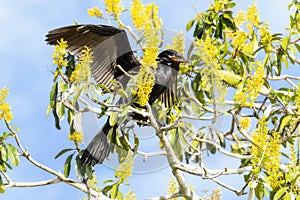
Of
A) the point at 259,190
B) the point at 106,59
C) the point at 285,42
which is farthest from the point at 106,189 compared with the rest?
the point at 285,42

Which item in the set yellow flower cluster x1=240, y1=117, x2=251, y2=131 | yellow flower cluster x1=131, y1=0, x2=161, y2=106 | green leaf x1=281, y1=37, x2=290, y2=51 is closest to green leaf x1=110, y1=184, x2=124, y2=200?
yellow flower cluster x1=131, y1=0, x2=161, y2=106

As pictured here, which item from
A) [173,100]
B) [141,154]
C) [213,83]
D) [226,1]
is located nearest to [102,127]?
[141,154]

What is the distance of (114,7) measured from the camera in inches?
115

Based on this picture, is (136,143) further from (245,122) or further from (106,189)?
(245,122)

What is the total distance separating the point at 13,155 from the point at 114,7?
90cm

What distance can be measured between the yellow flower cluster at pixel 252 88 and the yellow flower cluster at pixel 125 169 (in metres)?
0.57

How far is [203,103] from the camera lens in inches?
117

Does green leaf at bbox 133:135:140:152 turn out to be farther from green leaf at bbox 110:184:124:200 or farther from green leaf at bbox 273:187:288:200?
green leaf at bbox 273:187:288:200

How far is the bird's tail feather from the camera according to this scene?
2771 mm

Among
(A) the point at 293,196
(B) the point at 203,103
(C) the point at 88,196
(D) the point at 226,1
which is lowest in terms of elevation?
(A) the point at 293,196

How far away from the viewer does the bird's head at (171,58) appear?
2.71 meters

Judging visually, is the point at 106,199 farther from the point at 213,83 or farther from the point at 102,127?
the point at 213,83

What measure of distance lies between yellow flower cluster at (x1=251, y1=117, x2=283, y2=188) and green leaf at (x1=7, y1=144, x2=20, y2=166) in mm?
1098

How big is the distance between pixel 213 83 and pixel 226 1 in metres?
1.13
